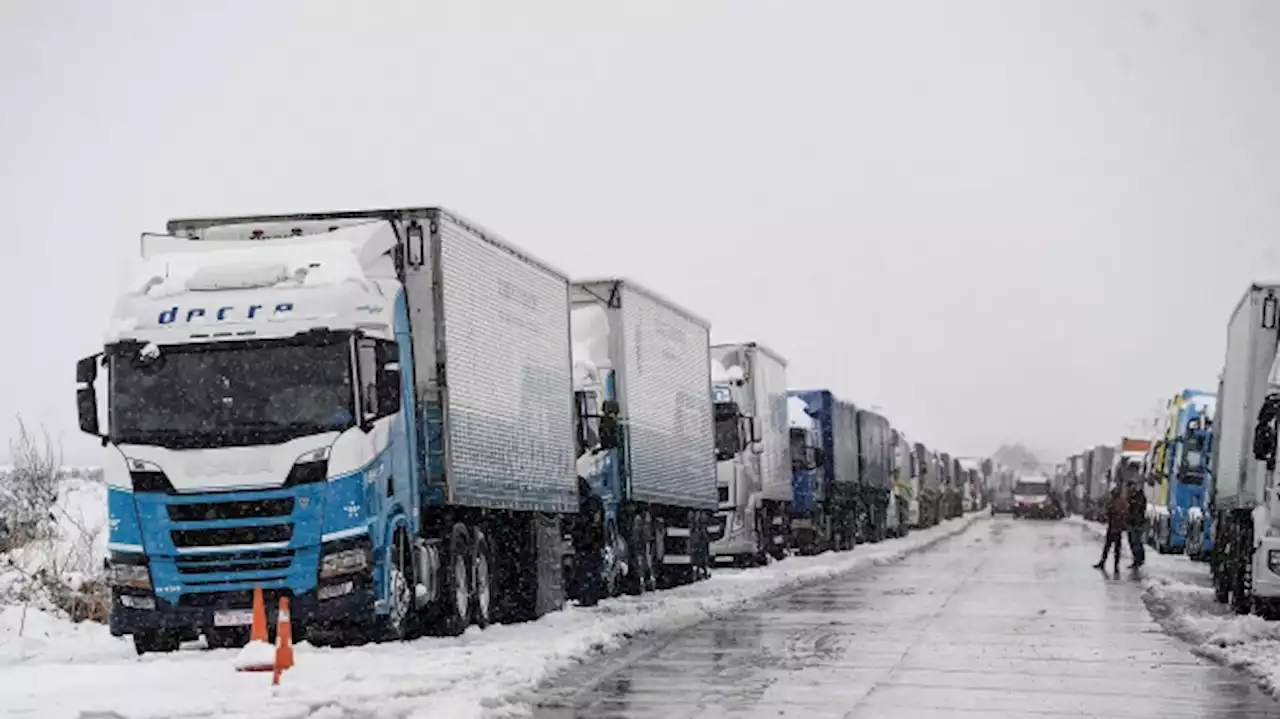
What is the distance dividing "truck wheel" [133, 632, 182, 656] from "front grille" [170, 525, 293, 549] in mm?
1122

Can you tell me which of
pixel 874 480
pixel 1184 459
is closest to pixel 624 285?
pixel 1184 459

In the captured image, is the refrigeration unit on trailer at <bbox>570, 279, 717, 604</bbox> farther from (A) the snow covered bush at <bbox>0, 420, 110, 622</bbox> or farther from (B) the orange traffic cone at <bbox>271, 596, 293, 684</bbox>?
(B) the orange traffic cone at <bbox>271, 596, 293, 684</bbox>

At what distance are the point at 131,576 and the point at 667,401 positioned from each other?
12659 millimetres

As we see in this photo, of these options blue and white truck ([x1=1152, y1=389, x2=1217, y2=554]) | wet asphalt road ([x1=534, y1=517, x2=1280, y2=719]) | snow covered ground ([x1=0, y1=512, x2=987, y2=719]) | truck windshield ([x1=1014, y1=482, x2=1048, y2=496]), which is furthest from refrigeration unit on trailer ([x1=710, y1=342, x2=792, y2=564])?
truck windshield ([x1=1014, y1=482, x2=1048, y2=496])

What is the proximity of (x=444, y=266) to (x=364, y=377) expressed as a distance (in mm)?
1755

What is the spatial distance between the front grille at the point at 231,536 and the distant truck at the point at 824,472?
2753cm

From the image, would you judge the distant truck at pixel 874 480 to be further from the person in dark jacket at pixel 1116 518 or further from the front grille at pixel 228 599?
the front grille at pixel 228 599

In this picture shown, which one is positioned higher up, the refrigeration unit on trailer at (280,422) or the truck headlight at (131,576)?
the refrigeration unit on trailer at (280,422)

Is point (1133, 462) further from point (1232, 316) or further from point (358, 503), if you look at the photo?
point (358, 503)

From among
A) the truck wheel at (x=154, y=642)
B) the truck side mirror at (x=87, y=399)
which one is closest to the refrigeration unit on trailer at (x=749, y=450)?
the truck wheel at (x=154, y=642)

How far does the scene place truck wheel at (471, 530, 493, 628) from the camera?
18.2 metres

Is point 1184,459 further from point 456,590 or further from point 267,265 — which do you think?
point 267,265

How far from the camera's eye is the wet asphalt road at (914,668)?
1202cm

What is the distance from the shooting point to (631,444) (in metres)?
24.5
